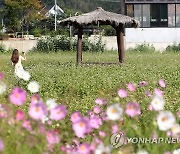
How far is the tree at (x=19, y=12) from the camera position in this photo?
1932 inches

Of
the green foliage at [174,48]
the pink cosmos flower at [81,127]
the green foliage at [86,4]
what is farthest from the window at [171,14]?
the green foliage at [86,4]

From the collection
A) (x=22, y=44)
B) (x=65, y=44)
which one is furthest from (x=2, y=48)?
(x=65, y=44)

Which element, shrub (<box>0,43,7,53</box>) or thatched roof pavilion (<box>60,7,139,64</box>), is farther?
shrub (<box>0,43,7,53</box>)

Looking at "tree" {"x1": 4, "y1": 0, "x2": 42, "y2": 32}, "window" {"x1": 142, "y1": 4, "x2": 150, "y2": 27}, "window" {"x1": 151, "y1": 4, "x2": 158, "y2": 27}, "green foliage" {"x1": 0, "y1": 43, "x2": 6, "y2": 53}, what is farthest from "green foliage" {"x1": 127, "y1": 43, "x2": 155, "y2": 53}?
"tree" {"x1": 4, "y1": 0, "x2": 42, "y2": 32}

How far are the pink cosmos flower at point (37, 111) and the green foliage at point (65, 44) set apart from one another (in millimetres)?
Answer: 28881

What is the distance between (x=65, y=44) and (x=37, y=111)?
96.9 ft

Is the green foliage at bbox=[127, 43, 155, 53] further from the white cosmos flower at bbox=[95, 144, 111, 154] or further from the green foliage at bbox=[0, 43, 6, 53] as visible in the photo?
the white cosmos flower at bbox=[95, 144, 111, 154]

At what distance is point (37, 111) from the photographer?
2795 mm

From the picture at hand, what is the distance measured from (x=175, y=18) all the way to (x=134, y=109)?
35.0m

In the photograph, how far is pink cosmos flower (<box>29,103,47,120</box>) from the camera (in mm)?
2779

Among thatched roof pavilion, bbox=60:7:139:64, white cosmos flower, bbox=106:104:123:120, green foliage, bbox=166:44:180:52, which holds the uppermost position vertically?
thatched roof pavilion, bbox=60:7:139:64

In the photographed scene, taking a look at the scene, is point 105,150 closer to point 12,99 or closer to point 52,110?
point 52,110

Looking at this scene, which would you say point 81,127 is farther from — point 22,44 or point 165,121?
point 22,44

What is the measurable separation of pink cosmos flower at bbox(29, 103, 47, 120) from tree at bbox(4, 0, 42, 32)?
154ft
